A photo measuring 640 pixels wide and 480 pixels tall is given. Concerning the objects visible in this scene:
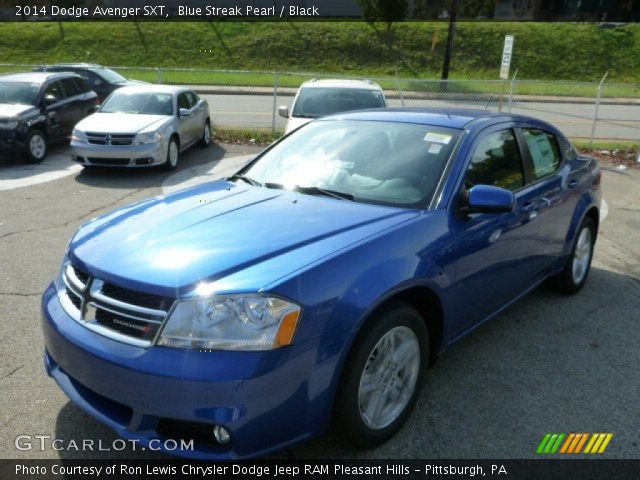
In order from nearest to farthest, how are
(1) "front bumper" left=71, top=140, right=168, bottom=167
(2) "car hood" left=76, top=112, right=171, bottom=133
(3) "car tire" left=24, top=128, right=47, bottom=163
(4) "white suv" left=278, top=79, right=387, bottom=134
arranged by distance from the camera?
(1) "front bumper" left=71, top=140, right=168, bottom=167 → (2) "car hood" left=76, top=112, right=171, bottom=133 → (4) "white suv" left=278, top=79, right=387, bottom=134 → (3) "car tire" left=24, top=128, right=47, bottom=163

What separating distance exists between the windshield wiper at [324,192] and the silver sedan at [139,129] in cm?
691

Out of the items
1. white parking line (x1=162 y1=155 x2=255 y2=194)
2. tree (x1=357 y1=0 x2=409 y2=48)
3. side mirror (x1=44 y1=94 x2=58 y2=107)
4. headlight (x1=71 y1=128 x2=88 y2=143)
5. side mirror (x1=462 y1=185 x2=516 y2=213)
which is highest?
tree (x1=357 y1=0 x2=409 y2=48)

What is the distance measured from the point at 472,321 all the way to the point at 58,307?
2431mm

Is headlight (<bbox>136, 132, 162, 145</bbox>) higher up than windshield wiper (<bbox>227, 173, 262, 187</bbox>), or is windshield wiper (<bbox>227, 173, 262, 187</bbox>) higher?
windshield wiper (<bbox>227, 173, 262, 187</bbox>)

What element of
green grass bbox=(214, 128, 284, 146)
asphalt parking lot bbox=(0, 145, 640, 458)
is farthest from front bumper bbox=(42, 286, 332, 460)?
green grass bbox=(214, 128, 284, 146)

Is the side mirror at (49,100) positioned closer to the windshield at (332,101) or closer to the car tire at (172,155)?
the car tire at (172,155)

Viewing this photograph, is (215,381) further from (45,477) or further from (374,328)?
(45,477)

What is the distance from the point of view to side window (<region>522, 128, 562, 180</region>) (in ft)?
14.2

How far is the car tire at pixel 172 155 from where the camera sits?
10336 mm

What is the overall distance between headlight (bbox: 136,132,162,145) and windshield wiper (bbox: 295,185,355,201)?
6.95 meters

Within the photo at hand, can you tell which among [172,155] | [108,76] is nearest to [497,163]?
[172,155]

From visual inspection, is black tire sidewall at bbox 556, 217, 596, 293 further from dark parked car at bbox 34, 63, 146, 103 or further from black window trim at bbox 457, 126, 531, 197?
dark parked car at bbox 34, 63, 146, 103

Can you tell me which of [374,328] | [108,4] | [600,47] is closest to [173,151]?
[374,328]

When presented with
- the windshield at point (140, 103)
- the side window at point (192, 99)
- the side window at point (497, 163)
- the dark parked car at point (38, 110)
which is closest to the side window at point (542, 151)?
the side window at point (497, 163)
